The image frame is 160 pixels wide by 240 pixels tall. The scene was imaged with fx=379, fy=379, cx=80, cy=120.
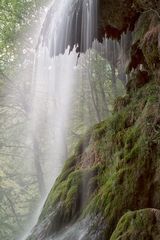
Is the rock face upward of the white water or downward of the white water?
downward

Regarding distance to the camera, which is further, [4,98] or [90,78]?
[4,98]

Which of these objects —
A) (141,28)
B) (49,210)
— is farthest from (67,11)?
(49,210)

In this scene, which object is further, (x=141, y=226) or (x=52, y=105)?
(x=52, y=105)

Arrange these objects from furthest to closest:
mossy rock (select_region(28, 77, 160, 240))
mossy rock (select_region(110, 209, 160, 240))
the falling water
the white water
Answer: the white water < the falling water < mossy rock (select_region(28, 77, 160, 240)) < mossy rock (select_region(110, 209, 160, 240))

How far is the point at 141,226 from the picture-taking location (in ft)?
14.1

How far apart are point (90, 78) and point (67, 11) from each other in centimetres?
936

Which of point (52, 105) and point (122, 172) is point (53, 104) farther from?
point (122, 172)

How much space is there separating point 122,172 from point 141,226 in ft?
5.37

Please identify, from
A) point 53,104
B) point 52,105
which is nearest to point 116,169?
point 53,104

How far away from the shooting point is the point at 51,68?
18312 mm

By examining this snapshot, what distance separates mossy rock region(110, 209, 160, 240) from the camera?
421 centimetres

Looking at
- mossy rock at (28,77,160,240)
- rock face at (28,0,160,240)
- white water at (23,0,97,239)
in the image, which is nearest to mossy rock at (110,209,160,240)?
rock face at (28,0,160,240)

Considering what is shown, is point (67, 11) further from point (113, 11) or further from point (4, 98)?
point (4, 98)

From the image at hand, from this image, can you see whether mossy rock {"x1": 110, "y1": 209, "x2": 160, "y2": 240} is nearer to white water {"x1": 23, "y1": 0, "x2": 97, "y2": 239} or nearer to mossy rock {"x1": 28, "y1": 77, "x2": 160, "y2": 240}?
mossy rock {"x1": 28, "y1": 77, "x2": 160, "y2": 240}
